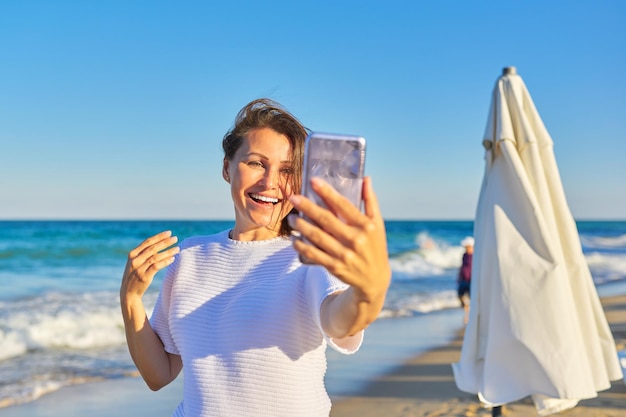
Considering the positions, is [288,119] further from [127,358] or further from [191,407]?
[127,358]

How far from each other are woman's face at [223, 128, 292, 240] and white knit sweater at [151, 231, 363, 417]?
114mm

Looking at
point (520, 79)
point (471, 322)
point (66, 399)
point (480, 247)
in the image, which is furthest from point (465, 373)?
point (66, 399)

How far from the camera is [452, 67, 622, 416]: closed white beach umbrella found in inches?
156

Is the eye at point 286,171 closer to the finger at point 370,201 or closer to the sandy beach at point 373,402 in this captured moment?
the finger at point 370,201

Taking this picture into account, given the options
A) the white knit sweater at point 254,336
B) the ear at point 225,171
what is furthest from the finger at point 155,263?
the ear at point 225,171

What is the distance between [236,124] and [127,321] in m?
0.72

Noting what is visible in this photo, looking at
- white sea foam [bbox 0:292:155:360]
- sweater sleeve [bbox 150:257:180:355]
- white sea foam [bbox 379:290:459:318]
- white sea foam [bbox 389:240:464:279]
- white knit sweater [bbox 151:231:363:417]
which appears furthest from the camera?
white sea foam [bbox 389:240:464:279]

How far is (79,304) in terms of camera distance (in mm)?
14133

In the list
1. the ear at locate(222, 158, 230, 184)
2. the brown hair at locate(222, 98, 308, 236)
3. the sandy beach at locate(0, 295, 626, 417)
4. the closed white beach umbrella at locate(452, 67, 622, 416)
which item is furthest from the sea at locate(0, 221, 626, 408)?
the brown hair at locate(222, 98, 308, 236)

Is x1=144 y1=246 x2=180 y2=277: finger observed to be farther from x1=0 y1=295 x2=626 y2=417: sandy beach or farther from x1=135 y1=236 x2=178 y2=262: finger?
x1=0 y1=295 x2=626 y2=417: sandy beach

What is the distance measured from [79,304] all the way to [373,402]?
9.14 meters

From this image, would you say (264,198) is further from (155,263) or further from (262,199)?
(155,263)

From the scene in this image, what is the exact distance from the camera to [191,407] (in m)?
1.99

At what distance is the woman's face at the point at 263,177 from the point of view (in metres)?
1.98
